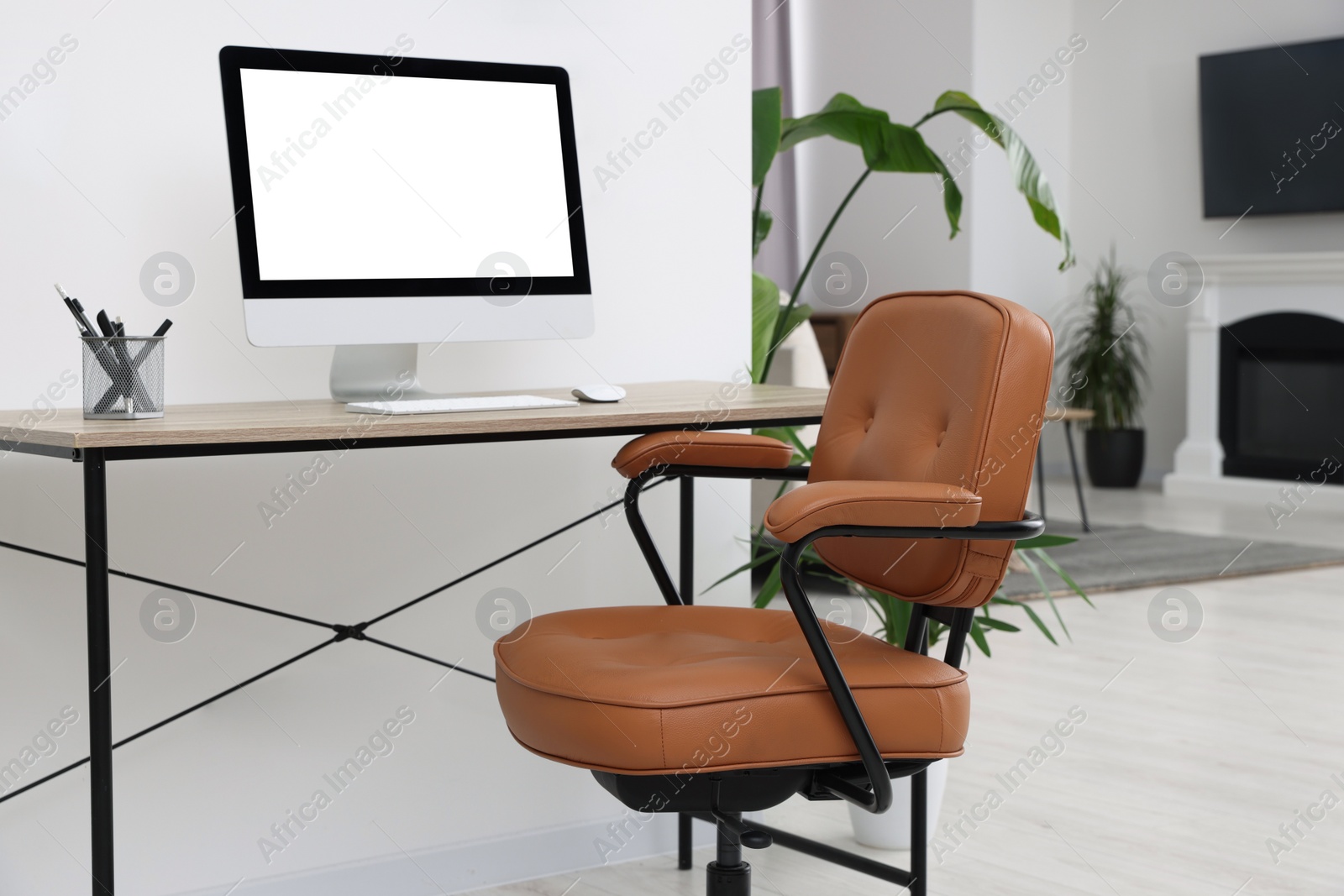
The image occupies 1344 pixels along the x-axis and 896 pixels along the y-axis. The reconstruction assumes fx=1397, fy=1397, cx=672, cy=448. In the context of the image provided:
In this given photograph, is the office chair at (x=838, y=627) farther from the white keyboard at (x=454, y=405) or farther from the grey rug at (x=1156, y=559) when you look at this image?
the grey rug at (x=1156, y=559)

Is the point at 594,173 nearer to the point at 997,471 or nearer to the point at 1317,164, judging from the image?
the point at 997,471

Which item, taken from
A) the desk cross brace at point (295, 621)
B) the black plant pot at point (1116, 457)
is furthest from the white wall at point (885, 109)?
the desk cross brace at point (295, 621)

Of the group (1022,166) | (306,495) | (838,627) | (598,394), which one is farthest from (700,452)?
(1022,166)

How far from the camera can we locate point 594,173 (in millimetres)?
2508

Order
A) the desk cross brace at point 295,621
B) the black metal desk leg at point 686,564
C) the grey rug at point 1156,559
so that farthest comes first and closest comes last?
1. the grey rug at point 1156,559
2. the black metal desk leg at point 686,564
3. the desk cross brace at point 295,621

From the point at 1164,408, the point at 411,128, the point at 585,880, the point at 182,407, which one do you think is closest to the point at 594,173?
the point at 411,128

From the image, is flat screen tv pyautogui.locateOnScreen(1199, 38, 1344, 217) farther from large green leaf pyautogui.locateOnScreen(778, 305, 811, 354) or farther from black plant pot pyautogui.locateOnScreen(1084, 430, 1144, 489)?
large green leaf pyautogui.locateOnScreen(778, 305, 811, 354)

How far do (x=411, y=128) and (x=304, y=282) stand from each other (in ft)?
1.00

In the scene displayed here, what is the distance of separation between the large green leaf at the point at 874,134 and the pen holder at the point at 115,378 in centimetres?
148

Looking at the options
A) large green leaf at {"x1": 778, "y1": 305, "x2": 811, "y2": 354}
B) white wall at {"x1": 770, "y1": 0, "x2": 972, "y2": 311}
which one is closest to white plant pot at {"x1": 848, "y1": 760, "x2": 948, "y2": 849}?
large green leaf at {"x1": 778, "y1": 305, "x2": 811, "y2": 354}

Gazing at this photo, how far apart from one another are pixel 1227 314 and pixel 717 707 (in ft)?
21.2

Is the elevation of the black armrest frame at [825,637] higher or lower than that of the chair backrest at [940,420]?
lower

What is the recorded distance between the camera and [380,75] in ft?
6.90

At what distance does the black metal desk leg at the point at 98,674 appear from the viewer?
160cm
